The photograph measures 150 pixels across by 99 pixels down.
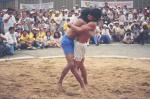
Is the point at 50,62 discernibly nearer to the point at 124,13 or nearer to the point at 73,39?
the point at 73,39

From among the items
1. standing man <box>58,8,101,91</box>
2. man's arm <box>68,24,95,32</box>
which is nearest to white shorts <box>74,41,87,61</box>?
standing man <box>58,8,101,91</box>

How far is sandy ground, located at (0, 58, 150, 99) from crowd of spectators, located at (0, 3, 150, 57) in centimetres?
274

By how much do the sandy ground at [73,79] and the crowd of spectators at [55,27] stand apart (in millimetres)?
2739

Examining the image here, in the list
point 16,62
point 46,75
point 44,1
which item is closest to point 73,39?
point 46,75

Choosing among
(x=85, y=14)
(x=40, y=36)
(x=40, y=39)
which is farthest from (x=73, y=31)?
(x=40, y=36)

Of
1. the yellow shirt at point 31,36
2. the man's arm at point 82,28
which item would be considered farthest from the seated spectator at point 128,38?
the man's arm at point 82,28

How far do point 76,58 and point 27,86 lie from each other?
1.26m

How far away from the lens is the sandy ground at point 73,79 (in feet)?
20.2

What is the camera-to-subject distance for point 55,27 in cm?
1639

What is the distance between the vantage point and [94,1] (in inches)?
758

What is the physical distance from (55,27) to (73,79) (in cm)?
901

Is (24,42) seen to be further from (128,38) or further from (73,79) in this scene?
(73,79)

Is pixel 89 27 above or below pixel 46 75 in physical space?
above

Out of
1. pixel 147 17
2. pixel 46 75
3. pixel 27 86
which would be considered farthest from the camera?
pixel 147 17
